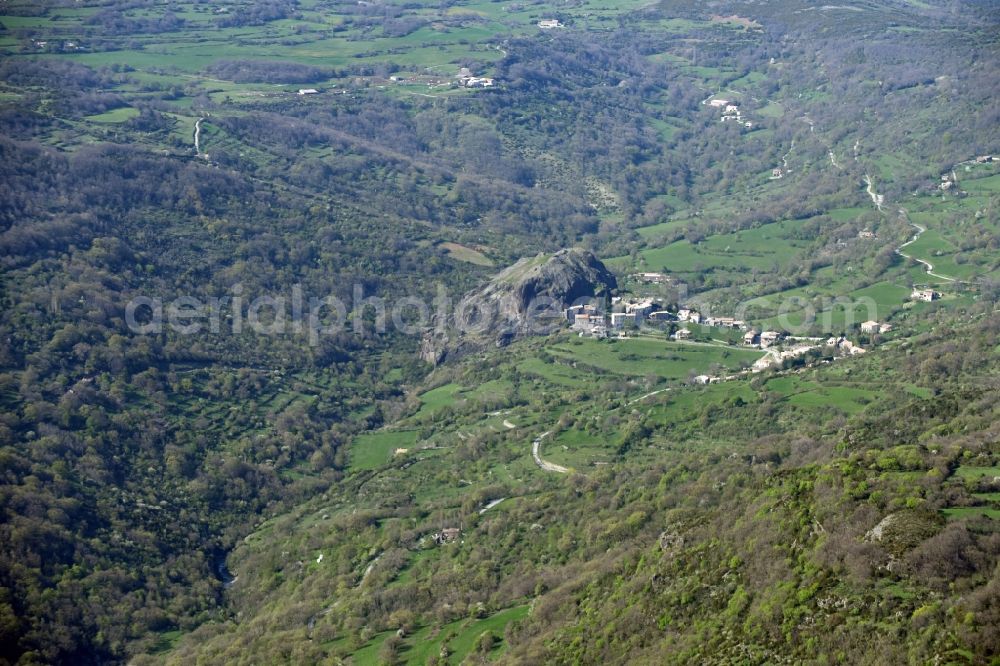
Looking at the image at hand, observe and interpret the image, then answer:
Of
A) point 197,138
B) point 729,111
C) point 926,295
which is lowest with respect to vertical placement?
point 926,295

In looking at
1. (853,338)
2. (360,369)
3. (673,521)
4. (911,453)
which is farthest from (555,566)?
(360,369)

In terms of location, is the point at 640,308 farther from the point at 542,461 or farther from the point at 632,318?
the point at 542,461

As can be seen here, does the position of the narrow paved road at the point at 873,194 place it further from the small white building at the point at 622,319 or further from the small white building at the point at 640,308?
the small white building at the point at 622,319

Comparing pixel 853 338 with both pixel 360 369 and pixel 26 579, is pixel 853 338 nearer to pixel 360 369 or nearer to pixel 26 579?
pixel 360 369

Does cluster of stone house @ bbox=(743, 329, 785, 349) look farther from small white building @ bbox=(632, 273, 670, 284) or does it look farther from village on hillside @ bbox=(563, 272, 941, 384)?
small white building @ bbox=(632, 273, 670, 284)

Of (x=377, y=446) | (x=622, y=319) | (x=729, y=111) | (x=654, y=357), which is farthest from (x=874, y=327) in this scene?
(x=729, y=111)
